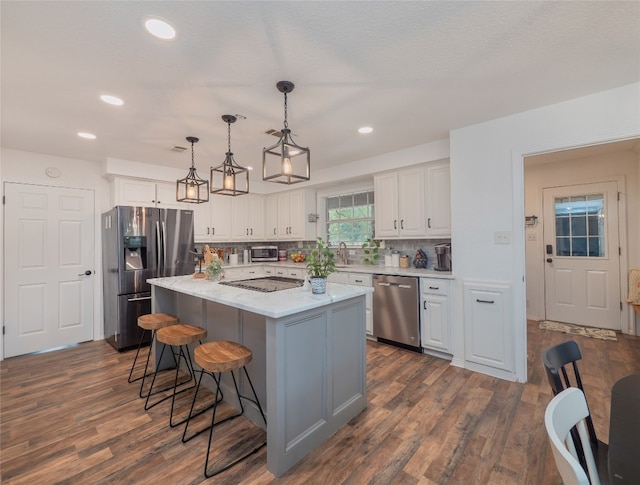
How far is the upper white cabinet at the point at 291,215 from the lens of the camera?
534 centimetres

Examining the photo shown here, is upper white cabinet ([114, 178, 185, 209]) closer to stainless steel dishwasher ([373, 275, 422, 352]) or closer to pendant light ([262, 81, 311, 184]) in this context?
pendant light ([262, 81, 311, 184])

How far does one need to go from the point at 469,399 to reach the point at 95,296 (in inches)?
187

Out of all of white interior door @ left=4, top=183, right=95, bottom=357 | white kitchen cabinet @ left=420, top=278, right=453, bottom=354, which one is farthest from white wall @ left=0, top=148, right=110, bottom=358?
white kitchen cabinet @ left=420, top=278, right=453, bottom=354

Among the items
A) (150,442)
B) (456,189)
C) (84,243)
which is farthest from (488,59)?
(84,243)

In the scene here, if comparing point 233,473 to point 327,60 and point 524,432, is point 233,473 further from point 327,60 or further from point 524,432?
point 327,60

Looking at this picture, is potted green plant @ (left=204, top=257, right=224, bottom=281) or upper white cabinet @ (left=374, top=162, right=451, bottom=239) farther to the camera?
upper white cabinet @ (left=374, top=162, right=451, bottom=239)

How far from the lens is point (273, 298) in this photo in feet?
6.51

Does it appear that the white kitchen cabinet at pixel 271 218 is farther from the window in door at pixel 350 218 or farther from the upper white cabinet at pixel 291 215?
the window in door at pixel 350 218

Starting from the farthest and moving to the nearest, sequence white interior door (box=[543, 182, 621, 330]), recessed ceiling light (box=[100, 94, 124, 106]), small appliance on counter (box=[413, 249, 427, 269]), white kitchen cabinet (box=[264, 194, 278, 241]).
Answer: white kitchen cabinet (box=[264, 194, 278, 241]) < white interior door (box=[543, 182, 621, 330]) < small appliance on counter (box=[413, 249, 427, 269]) < recessed ceiling light (box=[100, 94, 124, 106])

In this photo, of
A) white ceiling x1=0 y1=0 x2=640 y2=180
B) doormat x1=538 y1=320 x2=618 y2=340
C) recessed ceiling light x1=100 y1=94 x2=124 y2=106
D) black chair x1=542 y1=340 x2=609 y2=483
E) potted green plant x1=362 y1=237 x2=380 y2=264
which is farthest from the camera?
potted green plant x1=362 y1=237 x2=380 y2=264

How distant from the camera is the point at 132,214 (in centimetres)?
382

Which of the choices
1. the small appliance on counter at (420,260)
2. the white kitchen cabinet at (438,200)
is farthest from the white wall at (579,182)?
the white kitchen cabinet at (438,200)

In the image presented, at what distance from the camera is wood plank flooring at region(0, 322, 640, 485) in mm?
1746

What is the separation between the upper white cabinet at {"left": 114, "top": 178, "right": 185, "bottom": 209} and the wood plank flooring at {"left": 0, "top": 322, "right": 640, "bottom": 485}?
2.20 meters
